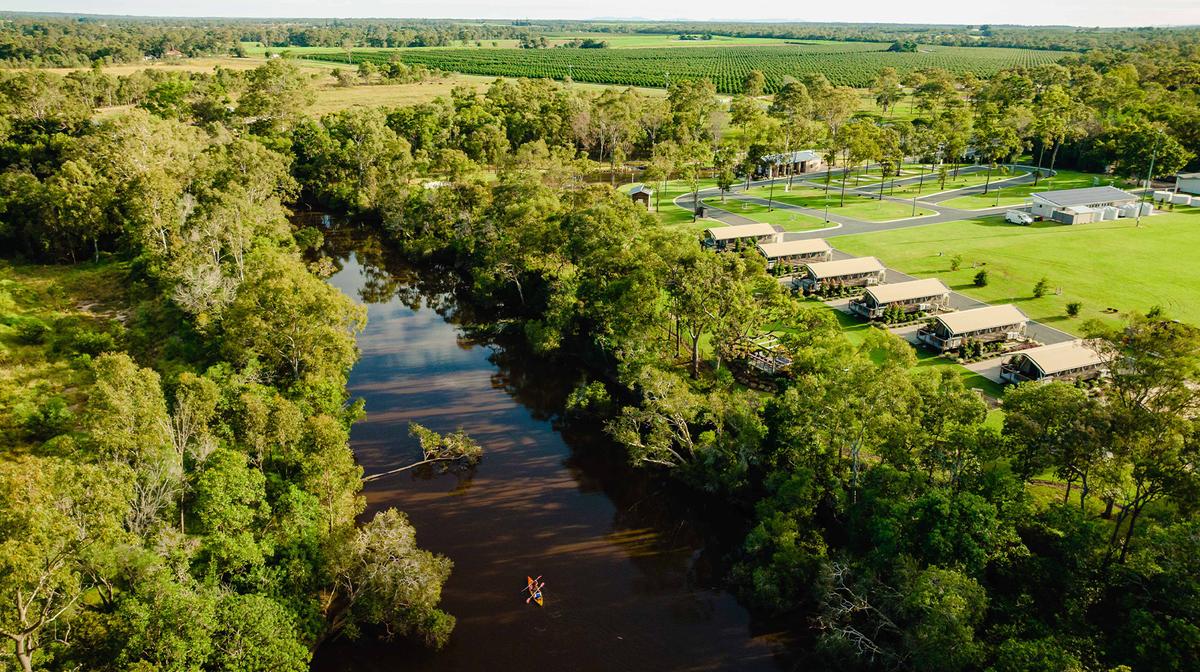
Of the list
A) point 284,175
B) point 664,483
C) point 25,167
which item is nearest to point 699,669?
point 664,483

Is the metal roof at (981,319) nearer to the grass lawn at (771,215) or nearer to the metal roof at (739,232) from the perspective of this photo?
the metal roof at (739,232)

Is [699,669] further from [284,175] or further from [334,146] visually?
[334,146]

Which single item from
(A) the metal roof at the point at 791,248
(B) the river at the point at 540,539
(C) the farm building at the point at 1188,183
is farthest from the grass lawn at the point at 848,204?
(B) the river at the point at 540,539

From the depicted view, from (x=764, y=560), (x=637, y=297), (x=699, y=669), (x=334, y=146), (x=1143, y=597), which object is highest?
(x=334, y=146)

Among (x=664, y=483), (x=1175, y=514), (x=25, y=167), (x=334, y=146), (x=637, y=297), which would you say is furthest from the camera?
(x=334, y=146)

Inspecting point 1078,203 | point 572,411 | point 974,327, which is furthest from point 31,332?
point 1078,203

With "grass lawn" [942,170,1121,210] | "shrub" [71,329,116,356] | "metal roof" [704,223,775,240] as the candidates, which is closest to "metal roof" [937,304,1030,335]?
"metal roof" [704,223,775,240]

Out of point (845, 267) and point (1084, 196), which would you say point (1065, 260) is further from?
point (845, 267)

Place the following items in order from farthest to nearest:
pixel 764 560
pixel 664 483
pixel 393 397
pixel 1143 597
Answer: pixel 393 397, pixel 664 483, pixel 764 560, pixel 1143 597
